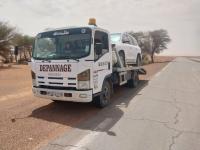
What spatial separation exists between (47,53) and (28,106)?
81.2 inches

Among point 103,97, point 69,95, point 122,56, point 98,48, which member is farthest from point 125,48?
point 69,95

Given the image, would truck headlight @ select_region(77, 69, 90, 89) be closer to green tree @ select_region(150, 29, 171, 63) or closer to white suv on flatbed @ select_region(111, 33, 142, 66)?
white suv on flatbed @ select_region(111, 33, 142, 66)

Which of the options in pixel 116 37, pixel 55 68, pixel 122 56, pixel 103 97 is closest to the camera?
pixel 55 68

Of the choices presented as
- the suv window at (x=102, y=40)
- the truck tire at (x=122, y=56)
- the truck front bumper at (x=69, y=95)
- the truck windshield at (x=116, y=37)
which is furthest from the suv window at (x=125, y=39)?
the truck front bumper at (x=69, y=95)

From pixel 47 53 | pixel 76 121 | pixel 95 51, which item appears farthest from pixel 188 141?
pixel 47 53

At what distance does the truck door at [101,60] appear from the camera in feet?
24.8

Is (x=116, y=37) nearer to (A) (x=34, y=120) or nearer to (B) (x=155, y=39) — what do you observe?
(A) (x=34, y=120)

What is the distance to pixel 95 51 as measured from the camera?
748 cm

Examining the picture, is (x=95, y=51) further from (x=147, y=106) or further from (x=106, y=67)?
(x=147, y=106)

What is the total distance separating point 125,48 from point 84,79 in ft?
15.5

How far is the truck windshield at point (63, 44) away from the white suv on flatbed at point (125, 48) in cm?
285

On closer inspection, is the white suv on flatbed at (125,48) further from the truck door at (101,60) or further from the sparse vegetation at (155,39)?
the sparse vegetation at (155,39)

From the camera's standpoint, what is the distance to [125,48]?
11.4 meters

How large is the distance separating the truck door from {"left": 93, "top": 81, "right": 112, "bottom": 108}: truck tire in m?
0.34
